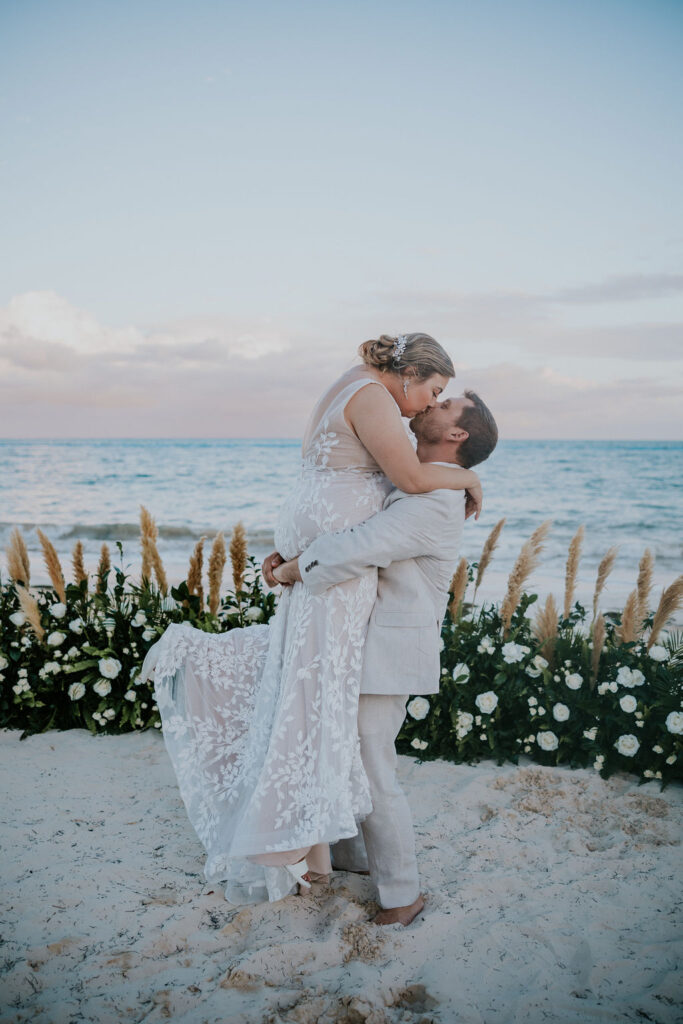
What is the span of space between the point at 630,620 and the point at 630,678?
1.28 feet

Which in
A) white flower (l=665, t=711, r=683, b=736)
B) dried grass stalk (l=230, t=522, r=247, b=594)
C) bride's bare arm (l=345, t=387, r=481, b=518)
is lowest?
white flower (l=665, t=711, r=683, b=736)

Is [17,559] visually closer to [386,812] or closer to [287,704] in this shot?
[287,704]

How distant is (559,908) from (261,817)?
136 cm

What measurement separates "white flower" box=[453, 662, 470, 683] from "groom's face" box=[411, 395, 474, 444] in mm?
1858

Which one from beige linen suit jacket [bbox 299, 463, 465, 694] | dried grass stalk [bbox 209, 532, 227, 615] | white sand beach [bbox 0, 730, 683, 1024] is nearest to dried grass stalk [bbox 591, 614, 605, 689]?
white sand beach [bbox 0, 730, 683, 1024]

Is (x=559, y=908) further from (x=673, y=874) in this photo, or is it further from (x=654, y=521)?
(x=654, y=521)

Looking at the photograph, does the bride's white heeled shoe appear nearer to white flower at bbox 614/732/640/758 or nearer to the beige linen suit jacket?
the beige linen suit jacket

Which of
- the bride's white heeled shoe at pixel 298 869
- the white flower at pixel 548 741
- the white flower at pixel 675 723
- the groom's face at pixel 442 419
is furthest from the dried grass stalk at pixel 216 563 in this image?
the white flower at pixel 675 723

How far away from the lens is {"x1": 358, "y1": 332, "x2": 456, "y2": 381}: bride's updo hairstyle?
3029 millimetres

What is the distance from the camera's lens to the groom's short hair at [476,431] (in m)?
3.07

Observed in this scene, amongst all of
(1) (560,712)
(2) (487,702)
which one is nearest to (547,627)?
(1) (560,712)

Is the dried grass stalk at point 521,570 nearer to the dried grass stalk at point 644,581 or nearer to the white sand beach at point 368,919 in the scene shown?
the dried grass stalk at point 644,581

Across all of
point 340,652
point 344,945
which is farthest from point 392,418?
point 344,945

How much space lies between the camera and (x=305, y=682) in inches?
117
